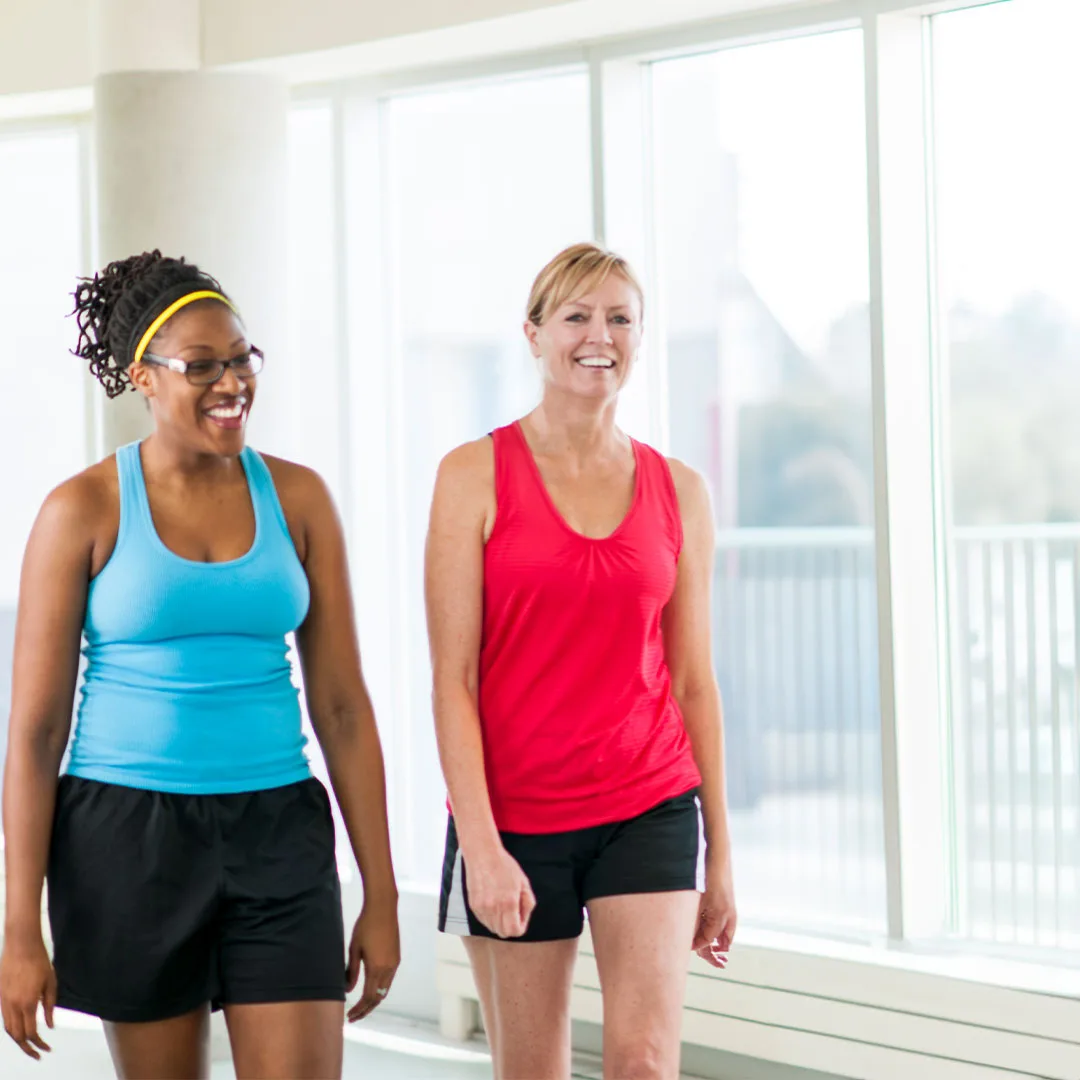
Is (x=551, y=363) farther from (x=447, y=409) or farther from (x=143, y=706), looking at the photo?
(x=447, y=409)

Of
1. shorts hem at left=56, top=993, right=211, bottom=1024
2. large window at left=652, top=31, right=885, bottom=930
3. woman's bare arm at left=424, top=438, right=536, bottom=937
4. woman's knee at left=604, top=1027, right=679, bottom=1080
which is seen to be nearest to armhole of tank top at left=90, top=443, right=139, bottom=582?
woman's bare arm at left=424, top=438, right=536, bottom=937

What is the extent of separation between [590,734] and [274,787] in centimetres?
43

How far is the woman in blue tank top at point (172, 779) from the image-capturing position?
6.04ft

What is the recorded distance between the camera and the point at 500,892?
6.66 feet

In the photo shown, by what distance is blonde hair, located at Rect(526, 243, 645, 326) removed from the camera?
2.13 meters

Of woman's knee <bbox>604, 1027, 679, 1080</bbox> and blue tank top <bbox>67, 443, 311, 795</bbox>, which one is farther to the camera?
woman's knee <bbox>604, 1027, 679, 1080</bbox>

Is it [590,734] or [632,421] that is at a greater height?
[632,421]

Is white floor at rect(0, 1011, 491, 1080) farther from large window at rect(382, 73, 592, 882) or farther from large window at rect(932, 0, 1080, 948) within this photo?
large window at rect(932, 0, 1080, 948)

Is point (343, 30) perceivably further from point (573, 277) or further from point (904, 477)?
point (573, 277)

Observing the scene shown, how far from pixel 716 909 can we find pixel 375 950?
1.72 feet

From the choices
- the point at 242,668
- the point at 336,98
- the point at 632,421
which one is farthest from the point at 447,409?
the point at 242,668

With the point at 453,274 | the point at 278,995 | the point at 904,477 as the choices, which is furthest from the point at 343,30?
the point at 278,995

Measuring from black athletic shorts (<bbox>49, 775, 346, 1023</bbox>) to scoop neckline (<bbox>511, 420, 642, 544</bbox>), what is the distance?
0.52m

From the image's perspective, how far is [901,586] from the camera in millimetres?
3348
